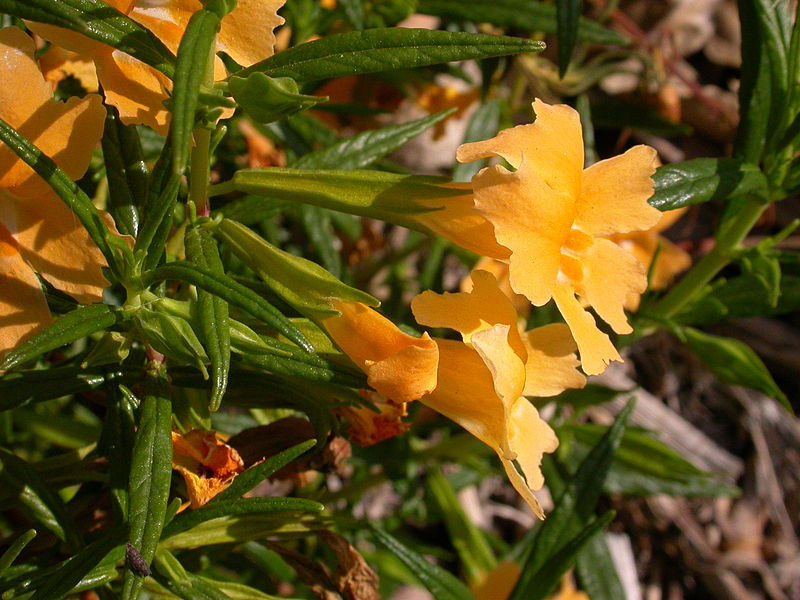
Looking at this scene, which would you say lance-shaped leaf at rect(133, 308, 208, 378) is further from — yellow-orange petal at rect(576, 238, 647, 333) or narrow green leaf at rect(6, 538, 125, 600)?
yellow-orange petal at rect(576, 238, 647, 333)

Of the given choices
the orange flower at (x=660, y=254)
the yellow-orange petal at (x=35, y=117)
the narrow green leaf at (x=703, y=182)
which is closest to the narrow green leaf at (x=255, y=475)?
the yellow-orange petal at (x=35, y=117)

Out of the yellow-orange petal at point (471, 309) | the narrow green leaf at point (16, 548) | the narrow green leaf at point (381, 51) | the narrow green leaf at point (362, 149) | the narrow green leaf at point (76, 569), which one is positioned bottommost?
the narrow green leaf at point (76, 569)

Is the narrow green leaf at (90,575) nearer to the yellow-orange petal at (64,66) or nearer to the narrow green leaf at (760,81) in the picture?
the yellow-orange petal at (64,66)

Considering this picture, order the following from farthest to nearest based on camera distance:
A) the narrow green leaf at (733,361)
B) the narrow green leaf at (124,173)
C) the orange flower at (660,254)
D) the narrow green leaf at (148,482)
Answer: the orange flower at (660,254)
the narrow green leaf at (733,361)
the narrow green leaf at (124,173)
the narrow green leaf at (148,482)

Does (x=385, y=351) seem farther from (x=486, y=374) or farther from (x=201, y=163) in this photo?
(x=201, y=163)

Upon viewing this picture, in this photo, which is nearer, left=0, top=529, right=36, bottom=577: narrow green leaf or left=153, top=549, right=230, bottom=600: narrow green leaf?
left=0, top=529, right=36, bottom=577: narrow green leaf

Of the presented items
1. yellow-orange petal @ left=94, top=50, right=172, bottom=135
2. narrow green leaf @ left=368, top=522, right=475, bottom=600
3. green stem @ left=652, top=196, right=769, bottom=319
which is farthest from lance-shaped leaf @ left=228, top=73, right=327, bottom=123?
green stem @ left=652, top=196, right=769, bottom=319

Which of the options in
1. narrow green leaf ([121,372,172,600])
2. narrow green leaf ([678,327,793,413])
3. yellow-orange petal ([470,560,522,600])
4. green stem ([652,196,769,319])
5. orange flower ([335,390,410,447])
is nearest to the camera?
narrow green leaf ([121,372,172,600])
